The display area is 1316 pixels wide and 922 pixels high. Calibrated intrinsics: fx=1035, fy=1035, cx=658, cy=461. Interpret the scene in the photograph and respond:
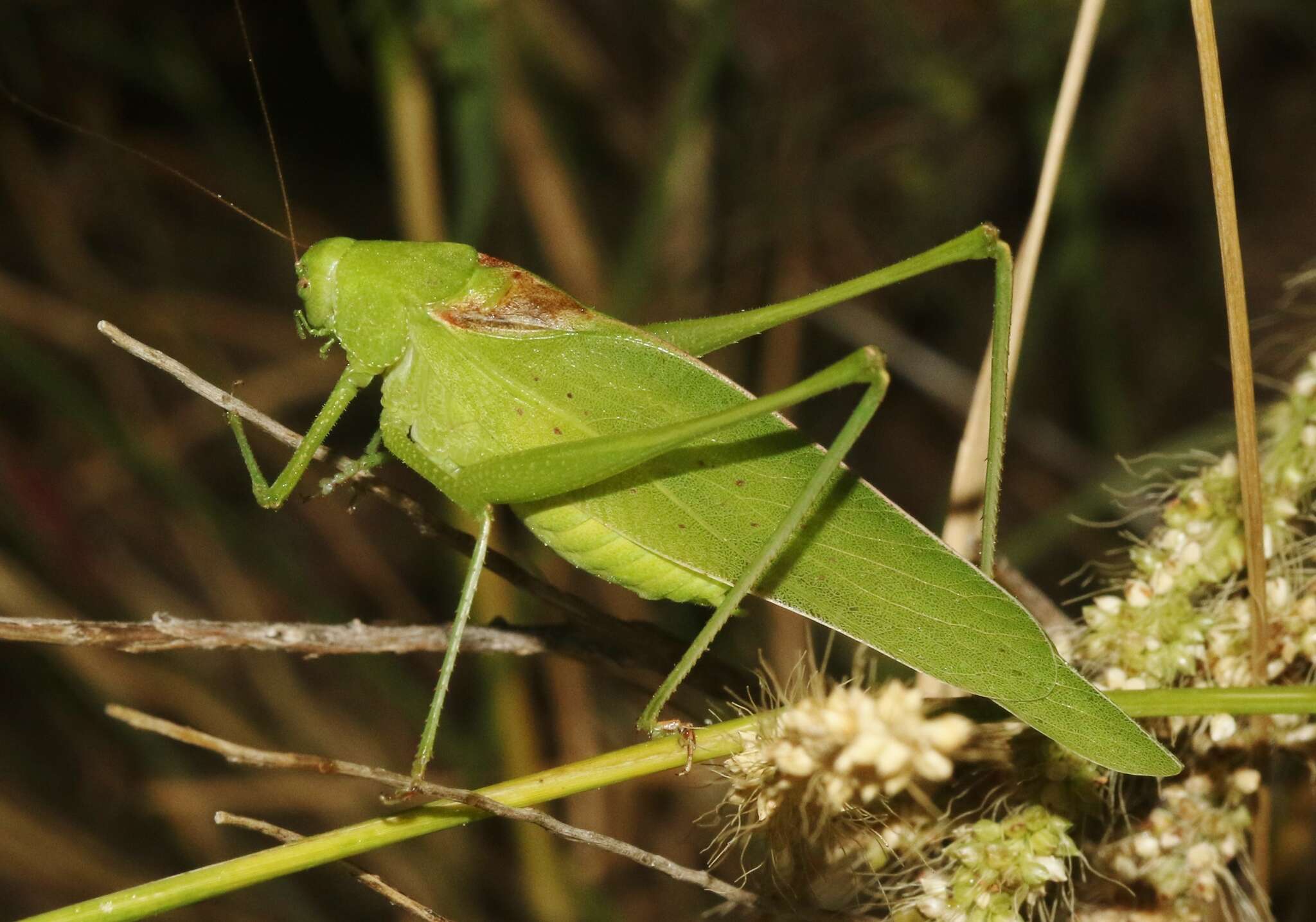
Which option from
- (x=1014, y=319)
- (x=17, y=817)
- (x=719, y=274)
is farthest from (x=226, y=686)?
(x=1014, y=319)

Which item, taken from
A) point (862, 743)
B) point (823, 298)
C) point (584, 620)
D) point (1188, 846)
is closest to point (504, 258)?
point (823, 298)

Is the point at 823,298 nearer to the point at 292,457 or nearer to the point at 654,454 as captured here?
the point at 654,454

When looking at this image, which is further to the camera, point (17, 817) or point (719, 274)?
point (719, 274)

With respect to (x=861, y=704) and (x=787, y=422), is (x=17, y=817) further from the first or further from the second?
(x=861, y=704)

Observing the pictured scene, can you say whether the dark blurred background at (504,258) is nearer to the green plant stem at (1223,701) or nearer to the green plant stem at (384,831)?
the green plant stem at (1223,701)

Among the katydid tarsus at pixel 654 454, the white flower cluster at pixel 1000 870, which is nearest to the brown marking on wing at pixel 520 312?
the katydid tarsus at pixel 654 454

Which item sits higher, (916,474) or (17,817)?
(916,474)
